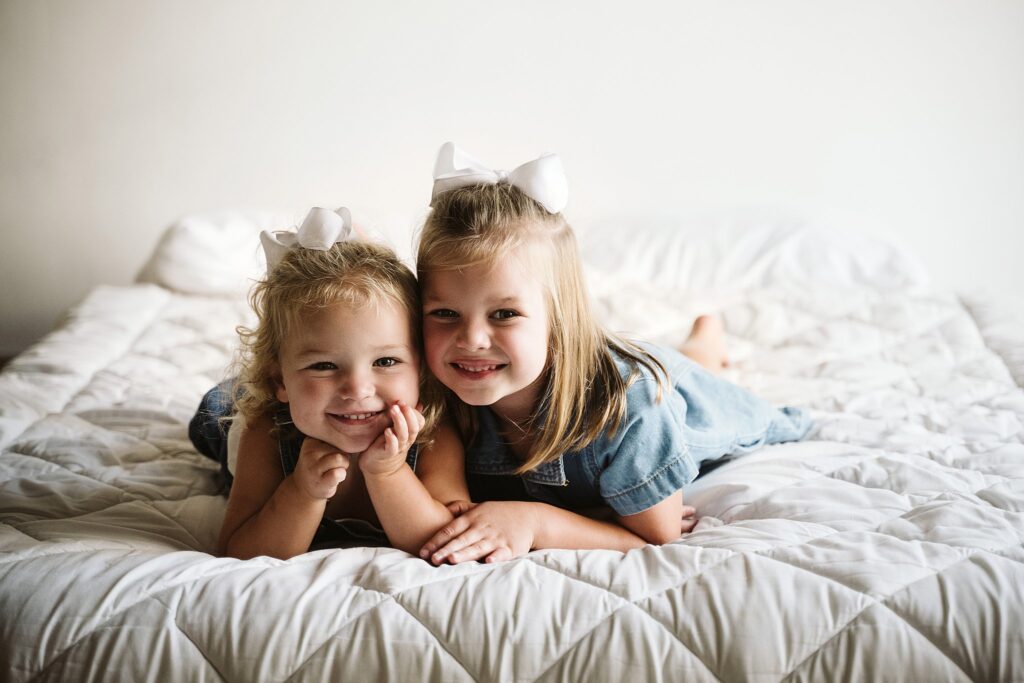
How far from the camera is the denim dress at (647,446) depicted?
1.03 metres

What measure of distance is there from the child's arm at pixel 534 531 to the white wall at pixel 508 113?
1.80m

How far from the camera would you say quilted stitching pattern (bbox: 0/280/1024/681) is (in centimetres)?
75

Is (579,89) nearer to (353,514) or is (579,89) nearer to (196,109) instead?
(196,109)

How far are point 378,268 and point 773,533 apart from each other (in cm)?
54

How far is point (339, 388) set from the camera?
95 centimetres

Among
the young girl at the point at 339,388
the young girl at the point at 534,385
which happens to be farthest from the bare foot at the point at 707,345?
the young girl at the point at 339,388

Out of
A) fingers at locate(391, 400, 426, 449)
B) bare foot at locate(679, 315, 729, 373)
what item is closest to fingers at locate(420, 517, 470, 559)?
fingers at locate(391, 400, 426, 449)

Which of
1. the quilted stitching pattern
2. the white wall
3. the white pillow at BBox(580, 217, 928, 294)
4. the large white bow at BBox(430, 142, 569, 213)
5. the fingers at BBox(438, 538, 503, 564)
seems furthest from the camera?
the white wall

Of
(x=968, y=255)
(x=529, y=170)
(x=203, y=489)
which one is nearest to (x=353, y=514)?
(x=203, y=489)

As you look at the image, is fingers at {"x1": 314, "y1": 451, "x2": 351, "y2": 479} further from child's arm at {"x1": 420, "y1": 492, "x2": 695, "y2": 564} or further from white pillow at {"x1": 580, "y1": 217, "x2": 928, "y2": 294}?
white pillow at {"x1": 580, "y1": 217, "x2": 928, "y2": 294}

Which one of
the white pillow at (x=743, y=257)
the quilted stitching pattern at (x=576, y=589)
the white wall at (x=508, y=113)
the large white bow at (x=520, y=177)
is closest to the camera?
the quilted stitching pattern at (x=576, y=589)

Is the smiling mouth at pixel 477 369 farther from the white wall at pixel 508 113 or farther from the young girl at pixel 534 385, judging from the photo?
the white wall at pixel 508 113

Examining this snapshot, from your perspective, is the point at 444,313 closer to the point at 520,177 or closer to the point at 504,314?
the point at 504,314

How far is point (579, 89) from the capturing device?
2.60 meters
